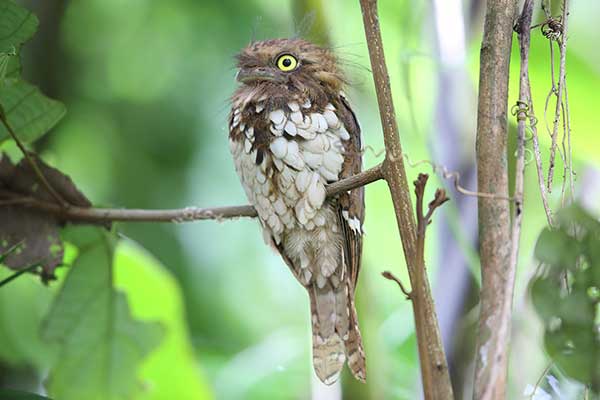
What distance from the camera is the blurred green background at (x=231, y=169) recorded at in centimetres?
170

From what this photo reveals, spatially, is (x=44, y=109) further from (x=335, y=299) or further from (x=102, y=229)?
(x=335, y=299)

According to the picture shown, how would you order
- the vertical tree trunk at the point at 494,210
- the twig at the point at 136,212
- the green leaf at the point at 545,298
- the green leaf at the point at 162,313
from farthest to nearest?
the green leaf at the point at 162,313 < the twig at the point at 136,212 < the green leaf at the point at 545,298 < the vertical tree trunk at the point at 494,210

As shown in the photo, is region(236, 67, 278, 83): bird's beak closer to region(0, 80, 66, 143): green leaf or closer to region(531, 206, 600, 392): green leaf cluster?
region(0, 80, 66, 143): green leaf

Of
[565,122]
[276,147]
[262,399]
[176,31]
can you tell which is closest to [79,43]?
[176,31]

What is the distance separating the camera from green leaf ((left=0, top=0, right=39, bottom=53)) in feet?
4.24

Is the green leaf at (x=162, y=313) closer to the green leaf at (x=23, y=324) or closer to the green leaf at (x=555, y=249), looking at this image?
the green leaf at (x=23, y=324)

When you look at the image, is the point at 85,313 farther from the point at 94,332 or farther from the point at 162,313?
the point at 162,313

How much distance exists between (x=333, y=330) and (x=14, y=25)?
0.76 m

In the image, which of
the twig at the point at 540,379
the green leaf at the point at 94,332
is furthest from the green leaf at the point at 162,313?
the twig at the point at 540,379

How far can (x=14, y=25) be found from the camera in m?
1.30

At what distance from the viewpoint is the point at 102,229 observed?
1.67 m

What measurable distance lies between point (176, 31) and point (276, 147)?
163cm

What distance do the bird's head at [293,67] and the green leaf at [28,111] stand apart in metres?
0.35

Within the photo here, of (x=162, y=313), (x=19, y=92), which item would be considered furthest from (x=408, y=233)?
(x=162, y=313)
